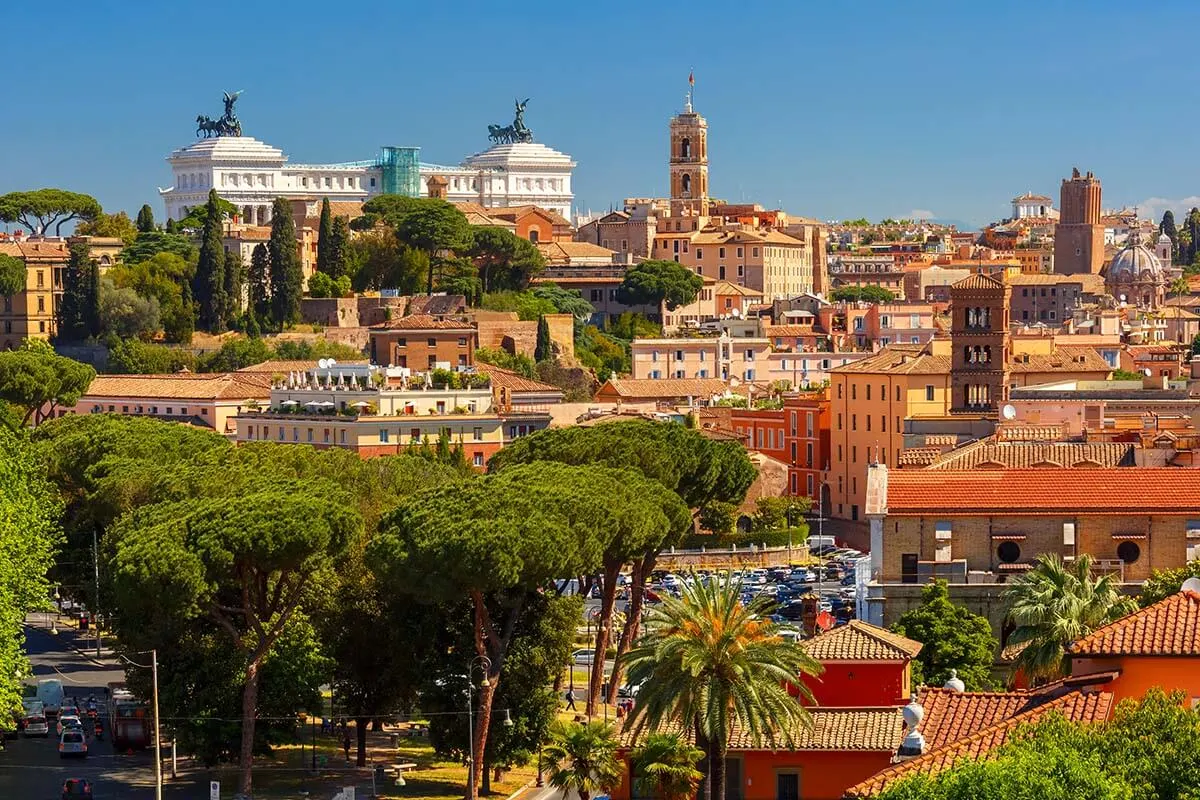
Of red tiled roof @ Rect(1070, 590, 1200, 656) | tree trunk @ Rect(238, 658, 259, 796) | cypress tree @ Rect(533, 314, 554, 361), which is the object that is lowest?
tree trunk @ Rect(238, 658, 259, 796)

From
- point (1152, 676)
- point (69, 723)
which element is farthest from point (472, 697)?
point (1152, 676)

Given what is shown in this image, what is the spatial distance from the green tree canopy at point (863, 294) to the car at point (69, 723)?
123 m

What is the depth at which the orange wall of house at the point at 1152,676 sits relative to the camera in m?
26.7

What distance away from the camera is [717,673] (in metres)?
33.2

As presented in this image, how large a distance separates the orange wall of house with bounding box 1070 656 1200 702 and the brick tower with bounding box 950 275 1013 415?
171 ft

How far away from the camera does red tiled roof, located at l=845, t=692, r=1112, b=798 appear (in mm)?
25797

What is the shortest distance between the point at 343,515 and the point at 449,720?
4008 mm

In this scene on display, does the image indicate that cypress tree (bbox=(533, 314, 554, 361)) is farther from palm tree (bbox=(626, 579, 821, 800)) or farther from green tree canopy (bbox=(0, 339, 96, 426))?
palm tree (bbox=(626, 579, 821, 800))

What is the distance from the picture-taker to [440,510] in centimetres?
4650

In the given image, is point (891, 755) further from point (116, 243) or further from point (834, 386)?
point (116, 243)

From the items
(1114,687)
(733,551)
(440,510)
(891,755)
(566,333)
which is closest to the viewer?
(1114,687)

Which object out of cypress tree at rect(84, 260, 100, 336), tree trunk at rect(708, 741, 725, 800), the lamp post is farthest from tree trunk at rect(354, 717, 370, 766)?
cypress tree at rect(84, 260, 100, 336)

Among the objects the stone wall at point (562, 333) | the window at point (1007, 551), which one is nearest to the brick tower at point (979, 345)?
the window at point (1007, 551)

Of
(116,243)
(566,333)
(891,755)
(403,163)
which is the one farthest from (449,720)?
(403,163)
